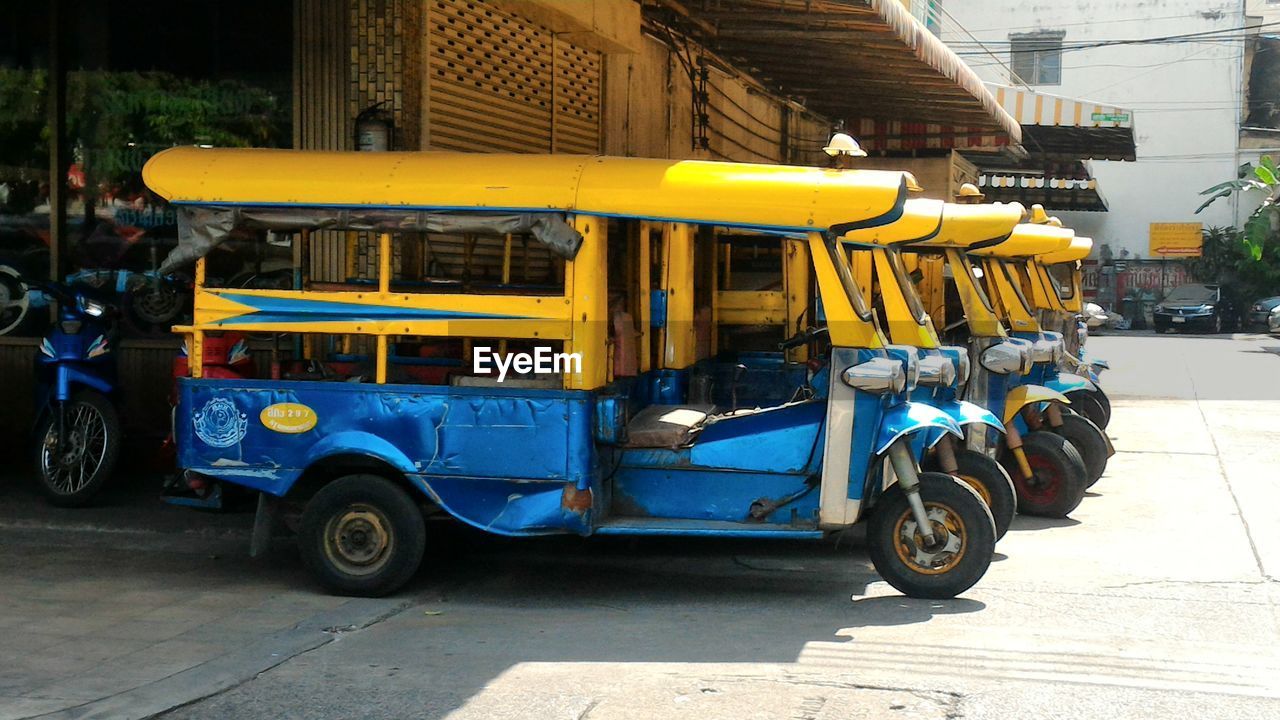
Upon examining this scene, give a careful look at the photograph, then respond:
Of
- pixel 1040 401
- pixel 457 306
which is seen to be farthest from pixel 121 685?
pixel 1040 401

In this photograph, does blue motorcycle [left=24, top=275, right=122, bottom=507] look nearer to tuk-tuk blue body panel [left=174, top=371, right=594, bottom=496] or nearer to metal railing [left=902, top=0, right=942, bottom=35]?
tuk-tuk blue body panel [left=174, top=371, right=594, bottom=496]

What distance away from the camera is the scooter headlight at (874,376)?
6.82 m

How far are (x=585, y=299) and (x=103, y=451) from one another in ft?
12.9

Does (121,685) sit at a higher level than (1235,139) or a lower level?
lower

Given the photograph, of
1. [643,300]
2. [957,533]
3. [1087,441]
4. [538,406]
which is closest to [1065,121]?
[1087,441]

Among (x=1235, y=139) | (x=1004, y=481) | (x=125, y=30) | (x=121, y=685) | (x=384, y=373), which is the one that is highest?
(x=1235, y=139)

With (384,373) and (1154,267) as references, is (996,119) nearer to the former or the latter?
(384,373)

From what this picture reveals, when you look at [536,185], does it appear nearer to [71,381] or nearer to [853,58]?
[71,381]

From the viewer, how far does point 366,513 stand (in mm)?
7086

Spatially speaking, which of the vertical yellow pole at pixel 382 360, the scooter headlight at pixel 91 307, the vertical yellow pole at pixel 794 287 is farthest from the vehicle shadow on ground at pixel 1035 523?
the scooter headlight at pixel 91 307

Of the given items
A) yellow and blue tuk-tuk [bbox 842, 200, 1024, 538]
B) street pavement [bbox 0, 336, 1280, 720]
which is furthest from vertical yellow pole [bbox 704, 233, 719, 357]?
street pavement [bbox 0, 336, 1280, 720]

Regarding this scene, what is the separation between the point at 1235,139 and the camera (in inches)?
1833

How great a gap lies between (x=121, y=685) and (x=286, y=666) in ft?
2.05

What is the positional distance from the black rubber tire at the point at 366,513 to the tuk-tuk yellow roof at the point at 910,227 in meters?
2.66
